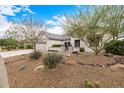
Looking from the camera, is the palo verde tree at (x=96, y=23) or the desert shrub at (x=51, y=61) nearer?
the desert shrub at (x=51, y=61)

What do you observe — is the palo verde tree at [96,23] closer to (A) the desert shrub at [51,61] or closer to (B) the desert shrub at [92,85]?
(A) the desert shrub at [51,61]

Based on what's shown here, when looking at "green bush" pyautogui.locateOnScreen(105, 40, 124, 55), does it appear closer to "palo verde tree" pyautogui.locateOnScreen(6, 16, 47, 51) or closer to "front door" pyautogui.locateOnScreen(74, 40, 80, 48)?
"front door" pyautogui.locateOnScreen(74, 40, 80, 48)

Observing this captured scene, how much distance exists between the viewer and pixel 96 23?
26.4 ft

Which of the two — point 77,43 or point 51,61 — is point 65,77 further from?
point 77,43

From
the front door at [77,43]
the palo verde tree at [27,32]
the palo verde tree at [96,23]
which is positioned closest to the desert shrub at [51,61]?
the palo verde tree at [96,23]

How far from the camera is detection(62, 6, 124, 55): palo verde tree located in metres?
7.66

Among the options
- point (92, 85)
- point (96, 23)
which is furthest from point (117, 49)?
point (92, 85)

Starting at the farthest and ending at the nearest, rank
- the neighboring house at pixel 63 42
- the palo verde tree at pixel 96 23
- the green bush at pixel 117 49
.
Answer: the neighboring house at pixel 63 42
the green bush at pixel 117 49
the palo verde tree at pixel 96 23

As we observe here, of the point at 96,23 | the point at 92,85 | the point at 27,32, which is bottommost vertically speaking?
the point at 92,85

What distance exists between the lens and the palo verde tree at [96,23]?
7660mm

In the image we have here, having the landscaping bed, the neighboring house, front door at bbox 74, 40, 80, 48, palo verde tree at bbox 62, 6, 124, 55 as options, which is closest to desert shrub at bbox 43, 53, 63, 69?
the landscaping bed

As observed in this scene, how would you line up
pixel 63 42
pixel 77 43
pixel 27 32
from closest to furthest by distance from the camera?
1. pixel 27 32
2. pixel 77 43
3. pixel 63 42
